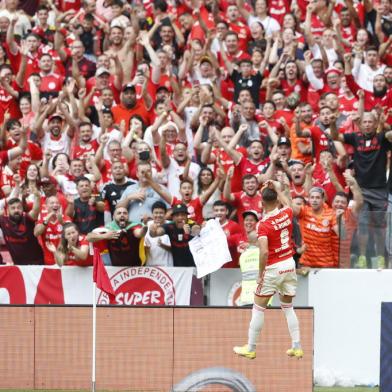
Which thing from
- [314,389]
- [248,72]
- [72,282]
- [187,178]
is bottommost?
[314,389]

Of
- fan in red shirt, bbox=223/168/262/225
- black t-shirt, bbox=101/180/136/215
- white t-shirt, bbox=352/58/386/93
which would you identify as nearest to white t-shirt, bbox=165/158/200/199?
black t-shirt, bbox=101/180/136/215

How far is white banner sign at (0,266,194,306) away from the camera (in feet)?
61.2

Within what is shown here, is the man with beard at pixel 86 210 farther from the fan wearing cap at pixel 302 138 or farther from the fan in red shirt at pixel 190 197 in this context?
the fan wearing cap at pixel 302 138

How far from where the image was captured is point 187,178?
2031 cm

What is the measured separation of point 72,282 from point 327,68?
754 cm

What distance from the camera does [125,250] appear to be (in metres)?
18.6

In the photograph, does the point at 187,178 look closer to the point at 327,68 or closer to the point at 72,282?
the point at 72,282

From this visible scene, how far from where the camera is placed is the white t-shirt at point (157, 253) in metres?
18.6

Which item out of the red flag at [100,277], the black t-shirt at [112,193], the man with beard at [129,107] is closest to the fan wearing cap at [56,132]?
the man with beard at [129,107]

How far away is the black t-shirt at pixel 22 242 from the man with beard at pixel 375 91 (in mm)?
6407

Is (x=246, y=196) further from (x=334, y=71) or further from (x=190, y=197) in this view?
(x=334, y=71)

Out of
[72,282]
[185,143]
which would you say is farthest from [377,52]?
[72,282]

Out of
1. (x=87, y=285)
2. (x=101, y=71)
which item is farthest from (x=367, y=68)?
(x=87, y=285)

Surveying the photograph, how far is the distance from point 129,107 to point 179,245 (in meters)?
4.78
